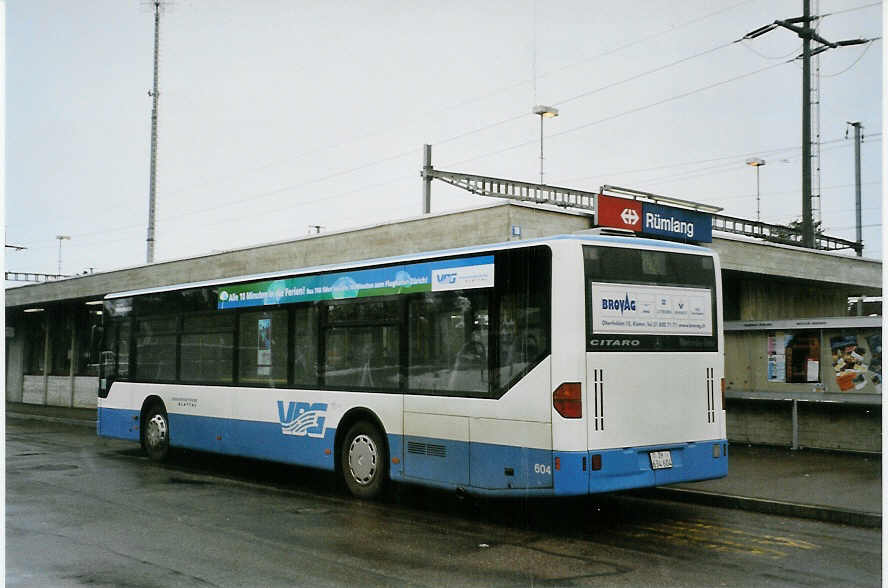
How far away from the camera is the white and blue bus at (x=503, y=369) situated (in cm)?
909

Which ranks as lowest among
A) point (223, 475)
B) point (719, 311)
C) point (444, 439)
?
point (223, 475)

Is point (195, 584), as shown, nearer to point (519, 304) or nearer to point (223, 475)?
point (519, 304)

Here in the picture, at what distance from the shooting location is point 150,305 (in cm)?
1612

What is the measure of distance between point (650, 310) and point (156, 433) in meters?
9.55

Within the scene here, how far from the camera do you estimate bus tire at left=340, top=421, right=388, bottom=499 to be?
11117 mm

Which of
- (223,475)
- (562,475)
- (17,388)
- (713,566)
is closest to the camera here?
(713,566)

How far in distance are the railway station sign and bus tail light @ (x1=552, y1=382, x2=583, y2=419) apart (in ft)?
22.2

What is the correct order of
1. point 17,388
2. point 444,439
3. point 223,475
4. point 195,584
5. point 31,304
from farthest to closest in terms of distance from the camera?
point 17,388, point 31,304, point 223,475, point 444,439, point 195,584

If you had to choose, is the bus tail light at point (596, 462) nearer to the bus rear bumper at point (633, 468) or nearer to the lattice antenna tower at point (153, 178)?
the bus rear bumper at point (633, 468)

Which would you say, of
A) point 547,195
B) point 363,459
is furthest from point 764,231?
point 363,459

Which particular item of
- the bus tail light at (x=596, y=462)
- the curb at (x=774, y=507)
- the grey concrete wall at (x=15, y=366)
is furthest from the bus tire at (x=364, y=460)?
the grey concrete wall at (x=15, y=366)

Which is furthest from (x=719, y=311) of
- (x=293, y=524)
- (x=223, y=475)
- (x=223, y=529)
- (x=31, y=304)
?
(x=31, y=304)

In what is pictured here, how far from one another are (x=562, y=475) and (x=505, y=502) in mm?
2756

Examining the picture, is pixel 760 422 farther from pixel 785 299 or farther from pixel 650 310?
pixel 785 299
